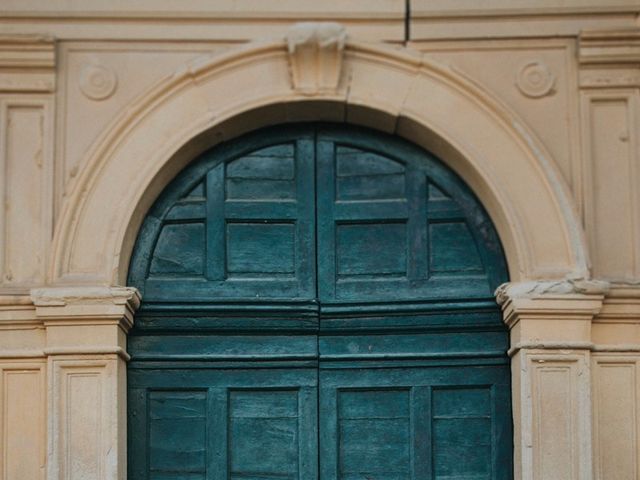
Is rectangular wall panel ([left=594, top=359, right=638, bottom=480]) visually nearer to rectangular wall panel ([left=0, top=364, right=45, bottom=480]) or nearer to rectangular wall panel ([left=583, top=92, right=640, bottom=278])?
rectangular wall panel ([left=583, top=92, right=640, bottom=278])

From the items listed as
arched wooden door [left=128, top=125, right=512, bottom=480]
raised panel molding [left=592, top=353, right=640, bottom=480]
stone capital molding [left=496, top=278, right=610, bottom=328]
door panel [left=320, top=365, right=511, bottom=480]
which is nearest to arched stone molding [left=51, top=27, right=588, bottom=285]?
stone capital molding [left=496, top=278, right=610, bottom=328]

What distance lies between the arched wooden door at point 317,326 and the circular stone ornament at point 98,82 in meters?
0.57

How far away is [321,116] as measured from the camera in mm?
7973

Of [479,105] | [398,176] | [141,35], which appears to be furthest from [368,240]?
[141,35]

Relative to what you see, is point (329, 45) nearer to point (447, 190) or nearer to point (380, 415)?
point (447, 190)

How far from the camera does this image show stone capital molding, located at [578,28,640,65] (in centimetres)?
773

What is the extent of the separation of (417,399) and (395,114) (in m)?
1.41

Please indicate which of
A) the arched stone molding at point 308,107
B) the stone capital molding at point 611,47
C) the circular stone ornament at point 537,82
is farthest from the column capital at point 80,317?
the stone capital molding at point 611,47

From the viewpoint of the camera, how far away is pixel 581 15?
7.82m

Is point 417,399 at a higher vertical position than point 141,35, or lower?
lower

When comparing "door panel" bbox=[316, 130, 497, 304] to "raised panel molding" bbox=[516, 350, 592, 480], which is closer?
"raised panel molding" bbox=[516, 350, 592, 480]

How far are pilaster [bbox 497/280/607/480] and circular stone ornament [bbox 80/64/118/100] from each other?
86.7 inches

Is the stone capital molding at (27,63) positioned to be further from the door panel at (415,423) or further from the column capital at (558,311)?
the column capital at (558,311)

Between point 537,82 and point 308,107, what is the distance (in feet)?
3.73
